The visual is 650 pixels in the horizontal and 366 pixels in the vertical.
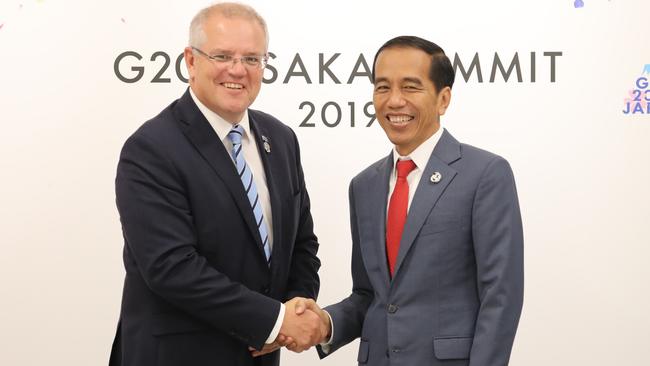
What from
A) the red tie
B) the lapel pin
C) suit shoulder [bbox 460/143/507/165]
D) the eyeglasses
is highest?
the eyeglasses

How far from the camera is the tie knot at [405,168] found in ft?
7.29

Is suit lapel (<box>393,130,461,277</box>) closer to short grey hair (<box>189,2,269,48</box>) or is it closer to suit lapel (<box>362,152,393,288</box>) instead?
suit lapel (<box>362,152,393,288</box>)

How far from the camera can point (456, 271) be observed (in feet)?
6.83

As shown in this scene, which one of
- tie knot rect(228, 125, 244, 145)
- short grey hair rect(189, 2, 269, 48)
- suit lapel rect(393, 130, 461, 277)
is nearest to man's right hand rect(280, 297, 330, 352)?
suit lapel rect(393, 130, 461, 277)

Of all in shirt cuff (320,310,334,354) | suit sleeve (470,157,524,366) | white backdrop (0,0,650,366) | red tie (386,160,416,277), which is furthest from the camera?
white backdrop (0,0,650,366)

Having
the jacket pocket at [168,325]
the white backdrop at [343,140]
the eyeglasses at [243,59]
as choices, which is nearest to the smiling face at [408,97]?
the eyeglasses at [243,59]

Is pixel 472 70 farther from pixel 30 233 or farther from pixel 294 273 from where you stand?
pixel 30 233

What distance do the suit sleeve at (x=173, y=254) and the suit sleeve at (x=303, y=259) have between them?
27 centimetres

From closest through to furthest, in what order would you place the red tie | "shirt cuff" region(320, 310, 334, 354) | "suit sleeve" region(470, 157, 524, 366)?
1. "suit sleeve" region(470, 157, 524, 366)
2. the red tie
3. "shirt cuff" region(320, 310, 334, 354)

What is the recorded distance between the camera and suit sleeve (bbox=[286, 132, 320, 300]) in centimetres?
259

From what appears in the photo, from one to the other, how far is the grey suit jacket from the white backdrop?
150 centimetres

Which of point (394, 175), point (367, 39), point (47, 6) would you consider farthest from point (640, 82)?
point (47, 6)

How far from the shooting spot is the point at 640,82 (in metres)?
3.61

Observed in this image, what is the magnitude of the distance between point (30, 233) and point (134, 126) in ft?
2.15
